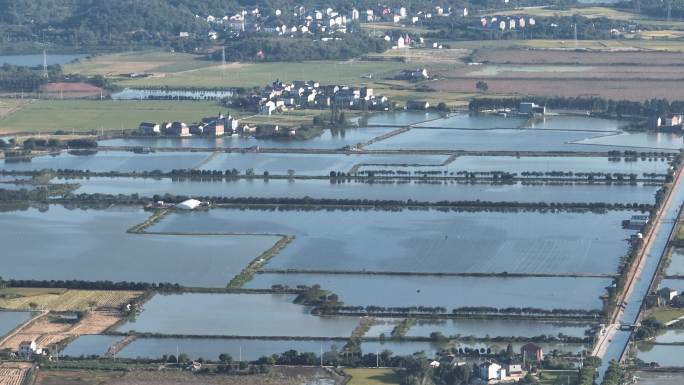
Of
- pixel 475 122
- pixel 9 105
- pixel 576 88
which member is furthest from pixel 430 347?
pixel 576 88

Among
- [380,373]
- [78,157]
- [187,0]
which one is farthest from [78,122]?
[187,0]

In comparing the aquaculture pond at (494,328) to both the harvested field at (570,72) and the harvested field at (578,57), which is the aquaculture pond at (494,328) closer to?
the harvested field at (570,72)

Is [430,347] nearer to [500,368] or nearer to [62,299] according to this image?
[500,368]

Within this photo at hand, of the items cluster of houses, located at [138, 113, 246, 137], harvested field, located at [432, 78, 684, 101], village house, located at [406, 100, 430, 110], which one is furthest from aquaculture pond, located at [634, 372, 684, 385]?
harvested field, located at [432, 78, 684, 101]

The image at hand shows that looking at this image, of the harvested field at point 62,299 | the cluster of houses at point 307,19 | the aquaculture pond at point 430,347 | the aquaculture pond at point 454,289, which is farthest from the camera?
the cluster of houses at point 307,19

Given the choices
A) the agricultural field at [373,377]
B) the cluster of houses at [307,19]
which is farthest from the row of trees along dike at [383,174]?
the cluster of houses at [307,19]

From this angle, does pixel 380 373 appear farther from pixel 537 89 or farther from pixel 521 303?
pixel 537 89

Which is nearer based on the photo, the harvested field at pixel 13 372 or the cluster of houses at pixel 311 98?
the harvested field at pixel 13 372

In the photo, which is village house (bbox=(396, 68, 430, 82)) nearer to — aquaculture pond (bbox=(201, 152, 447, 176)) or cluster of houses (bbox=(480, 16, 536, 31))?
cluster of houses (bbox=(480, 16, 536, 31))
